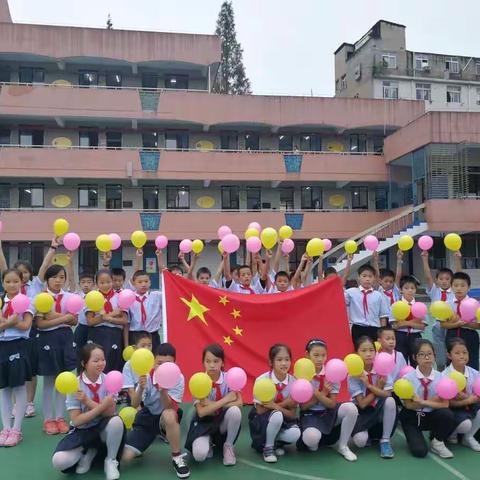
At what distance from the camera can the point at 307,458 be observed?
3.66m

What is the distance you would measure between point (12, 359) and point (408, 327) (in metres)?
3.53

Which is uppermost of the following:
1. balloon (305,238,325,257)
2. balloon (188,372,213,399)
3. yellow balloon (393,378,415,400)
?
balloon (305,238,325,257)

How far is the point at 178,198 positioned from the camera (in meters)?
18.0

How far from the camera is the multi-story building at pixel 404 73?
25438mm

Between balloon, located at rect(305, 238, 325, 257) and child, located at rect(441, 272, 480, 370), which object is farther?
balloon, located at rect(305, 238, 325, 257)

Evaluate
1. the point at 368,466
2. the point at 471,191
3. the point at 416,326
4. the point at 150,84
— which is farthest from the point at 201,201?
the point at 368,466

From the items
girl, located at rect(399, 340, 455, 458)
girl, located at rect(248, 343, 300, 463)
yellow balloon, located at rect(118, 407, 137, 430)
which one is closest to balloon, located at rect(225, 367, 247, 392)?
girl, located at rect(248, 343, 300, 463)

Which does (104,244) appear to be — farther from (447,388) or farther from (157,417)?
(447,388)

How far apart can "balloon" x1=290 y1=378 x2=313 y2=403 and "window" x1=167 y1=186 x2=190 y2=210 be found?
14.9 meters

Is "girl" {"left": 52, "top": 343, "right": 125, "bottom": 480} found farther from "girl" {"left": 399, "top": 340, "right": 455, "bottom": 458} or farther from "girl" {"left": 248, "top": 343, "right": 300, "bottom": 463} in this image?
"girl" {"left": 399, "top": 340, "right": 455, "bottom": 458}

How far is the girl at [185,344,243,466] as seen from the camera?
11.5ft

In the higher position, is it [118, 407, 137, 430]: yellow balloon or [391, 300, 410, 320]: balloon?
[391, 300, 410, 320]: balloon

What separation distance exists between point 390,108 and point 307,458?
1725cm

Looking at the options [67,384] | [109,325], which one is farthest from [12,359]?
[67,384]
